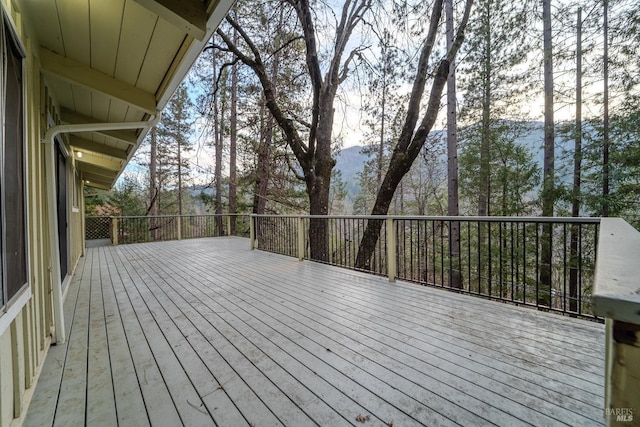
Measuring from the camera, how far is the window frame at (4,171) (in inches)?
44.5

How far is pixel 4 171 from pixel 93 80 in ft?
4.63

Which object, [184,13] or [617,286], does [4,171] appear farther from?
[617,286]

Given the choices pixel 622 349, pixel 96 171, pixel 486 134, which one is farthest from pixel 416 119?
pixel 96 171

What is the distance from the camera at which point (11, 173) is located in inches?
51.1

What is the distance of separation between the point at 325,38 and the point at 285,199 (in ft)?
19.4

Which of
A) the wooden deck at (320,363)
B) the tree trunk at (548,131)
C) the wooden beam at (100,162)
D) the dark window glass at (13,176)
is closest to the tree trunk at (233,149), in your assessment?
the wooden beam at (100,162)

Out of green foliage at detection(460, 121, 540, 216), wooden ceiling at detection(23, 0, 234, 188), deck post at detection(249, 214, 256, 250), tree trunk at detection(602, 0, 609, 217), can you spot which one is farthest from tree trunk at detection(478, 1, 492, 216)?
wooden ceiling at detection(23, 0, 234, 188)

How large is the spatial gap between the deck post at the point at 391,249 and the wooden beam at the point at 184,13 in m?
2.85

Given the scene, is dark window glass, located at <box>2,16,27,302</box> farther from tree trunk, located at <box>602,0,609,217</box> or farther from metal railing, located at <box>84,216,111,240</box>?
metal railing, located at <box>84,216,111,240</box>

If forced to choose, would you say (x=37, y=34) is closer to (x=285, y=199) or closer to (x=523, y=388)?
(x=523, y=388)

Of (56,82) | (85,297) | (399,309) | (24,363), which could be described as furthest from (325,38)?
(24,363)

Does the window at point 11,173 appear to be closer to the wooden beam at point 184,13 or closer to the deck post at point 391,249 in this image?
the wooden beam at point 184,13

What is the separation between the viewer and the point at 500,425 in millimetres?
1269

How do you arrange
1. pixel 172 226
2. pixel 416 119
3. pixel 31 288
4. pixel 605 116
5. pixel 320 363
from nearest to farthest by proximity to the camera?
pixel 31 288
pixel 320 363
pixel 416 119
pixel 605 116
pixel 172 226
